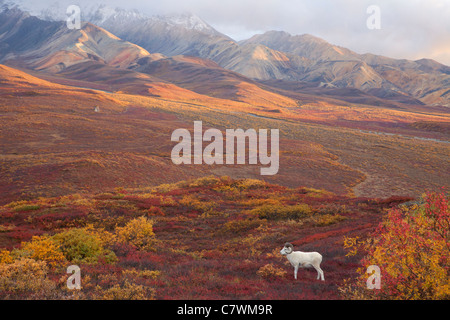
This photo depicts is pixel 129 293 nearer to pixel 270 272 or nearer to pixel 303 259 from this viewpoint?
pixel 270 272

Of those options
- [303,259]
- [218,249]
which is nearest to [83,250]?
[218,249]

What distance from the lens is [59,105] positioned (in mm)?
85312

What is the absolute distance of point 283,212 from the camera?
19609 millimetres

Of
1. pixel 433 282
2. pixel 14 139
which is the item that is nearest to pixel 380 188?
pixel 433 282

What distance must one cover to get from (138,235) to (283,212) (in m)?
9.12

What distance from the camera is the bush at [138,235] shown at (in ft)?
45.0

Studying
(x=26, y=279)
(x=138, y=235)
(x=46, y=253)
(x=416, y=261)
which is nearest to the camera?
(x=416, y=261)

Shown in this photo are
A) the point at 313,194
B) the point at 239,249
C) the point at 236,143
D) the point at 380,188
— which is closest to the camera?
the point at 239,249

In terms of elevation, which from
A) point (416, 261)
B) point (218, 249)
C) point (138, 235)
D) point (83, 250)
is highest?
point (416, 261)

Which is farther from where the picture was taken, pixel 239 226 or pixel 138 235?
pixel 239 226

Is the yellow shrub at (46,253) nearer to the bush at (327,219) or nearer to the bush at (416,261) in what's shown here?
the bush at (416,261)

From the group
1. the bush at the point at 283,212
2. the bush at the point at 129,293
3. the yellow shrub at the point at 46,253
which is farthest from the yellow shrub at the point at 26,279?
the bush at the point at 283,212
